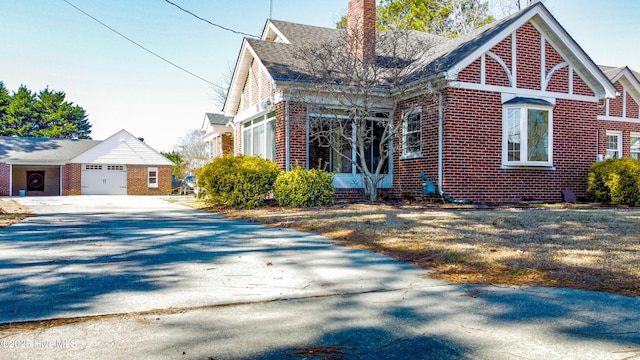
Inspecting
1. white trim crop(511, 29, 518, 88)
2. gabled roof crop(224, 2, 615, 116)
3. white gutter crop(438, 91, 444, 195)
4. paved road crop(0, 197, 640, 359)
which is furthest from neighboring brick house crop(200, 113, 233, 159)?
paved road crop(0, 197, 640, 359)

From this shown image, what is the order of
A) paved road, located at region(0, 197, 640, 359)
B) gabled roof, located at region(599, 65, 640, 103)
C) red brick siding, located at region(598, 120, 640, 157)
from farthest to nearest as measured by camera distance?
gabled roof, located at region(599, 65, 640, 103) < red brick siding, located at region(598, 120, 640, 157) < paved road, located at region(0, 197, 640, 359)

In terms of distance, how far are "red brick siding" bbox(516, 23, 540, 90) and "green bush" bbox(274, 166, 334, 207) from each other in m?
6.24

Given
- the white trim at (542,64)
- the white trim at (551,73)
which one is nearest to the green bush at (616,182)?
the white trim at (551,73)

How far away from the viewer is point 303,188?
11.8m

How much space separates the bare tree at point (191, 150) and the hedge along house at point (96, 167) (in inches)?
80.7

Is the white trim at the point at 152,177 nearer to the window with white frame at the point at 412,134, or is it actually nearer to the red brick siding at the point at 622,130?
the window with white frame at the point at 412,134

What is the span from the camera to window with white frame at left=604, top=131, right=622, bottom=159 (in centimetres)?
2089

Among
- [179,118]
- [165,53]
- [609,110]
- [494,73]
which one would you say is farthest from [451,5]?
[179,118]

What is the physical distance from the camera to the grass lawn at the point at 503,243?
4.36m

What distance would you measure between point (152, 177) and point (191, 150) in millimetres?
7003

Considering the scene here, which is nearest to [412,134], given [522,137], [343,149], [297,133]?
[343,149]

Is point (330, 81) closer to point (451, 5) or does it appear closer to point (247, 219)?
point (247, 219)

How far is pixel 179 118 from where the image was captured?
4584 cm

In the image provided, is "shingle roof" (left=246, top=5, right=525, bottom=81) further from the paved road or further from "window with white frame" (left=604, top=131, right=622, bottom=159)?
"window with white frame" (left=604, top=131, right=622, bottom=159)
